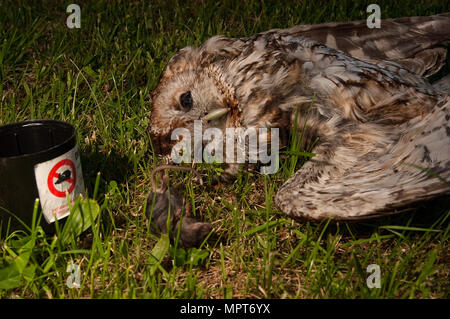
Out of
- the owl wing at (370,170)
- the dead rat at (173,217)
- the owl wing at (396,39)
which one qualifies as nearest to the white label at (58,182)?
the dead rat at (173,217)

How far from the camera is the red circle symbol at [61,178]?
2.42 m

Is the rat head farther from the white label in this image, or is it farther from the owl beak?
the white label

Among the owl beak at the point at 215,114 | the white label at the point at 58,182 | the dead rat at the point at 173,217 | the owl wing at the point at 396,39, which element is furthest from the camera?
the owl wing at the point at 396,39

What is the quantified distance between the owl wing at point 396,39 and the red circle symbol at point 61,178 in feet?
5.42

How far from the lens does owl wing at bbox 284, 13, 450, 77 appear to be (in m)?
3.28

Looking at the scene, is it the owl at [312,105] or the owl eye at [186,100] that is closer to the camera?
the owl at [312,105]

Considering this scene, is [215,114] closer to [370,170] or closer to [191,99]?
[191,99]

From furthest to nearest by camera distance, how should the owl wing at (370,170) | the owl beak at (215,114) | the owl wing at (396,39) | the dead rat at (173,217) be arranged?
the owl wing at (396,39) → the owl beak at (215,114) → the dead rat at (173,217) → the owl wing at (370,170)

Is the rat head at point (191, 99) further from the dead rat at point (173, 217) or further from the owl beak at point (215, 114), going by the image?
the dead rat at point (173, 217)

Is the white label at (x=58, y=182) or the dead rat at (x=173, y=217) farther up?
the white label at (x=58, y=182)

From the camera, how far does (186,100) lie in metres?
2.97

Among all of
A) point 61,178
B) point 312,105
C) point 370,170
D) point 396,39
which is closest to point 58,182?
point 61,178

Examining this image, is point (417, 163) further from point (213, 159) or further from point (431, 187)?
point (213, 159)

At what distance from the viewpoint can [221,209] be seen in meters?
2.86
